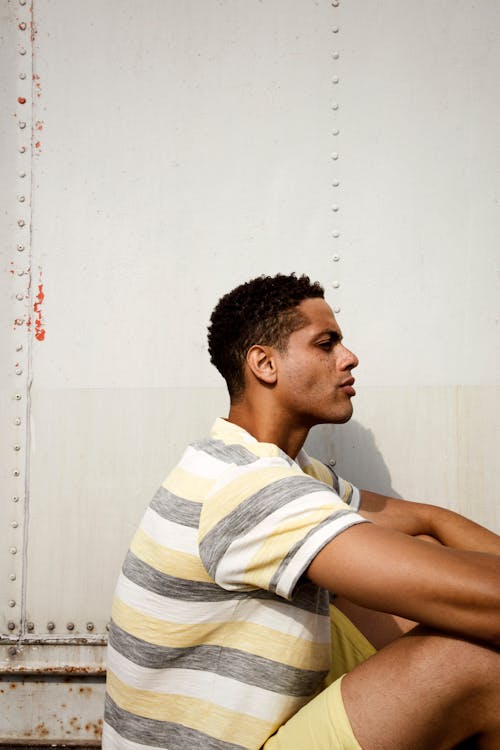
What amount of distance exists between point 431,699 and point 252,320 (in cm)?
93

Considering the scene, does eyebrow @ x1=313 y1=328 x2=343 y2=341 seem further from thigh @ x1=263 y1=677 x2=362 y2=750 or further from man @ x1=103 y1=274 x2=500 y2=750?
thigh @ x1=263 y1=677 x2=362 y2=750

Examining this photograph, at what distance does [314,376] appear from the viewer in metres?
1.55

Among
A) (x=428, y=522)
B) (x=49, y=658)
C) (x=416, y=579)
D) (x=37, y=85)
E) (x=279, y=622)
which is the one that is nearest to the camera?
(x=416, y=579)

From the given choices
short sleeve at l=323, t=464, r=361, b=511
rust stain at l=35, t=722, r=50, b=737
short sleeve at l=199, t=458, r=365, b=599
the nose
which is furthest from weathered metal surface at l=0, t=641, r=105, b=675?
the nose

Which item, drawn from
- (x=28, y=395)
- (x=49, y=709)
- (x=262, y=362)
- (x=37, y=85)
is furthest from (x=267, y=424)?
(x=37, y=85)

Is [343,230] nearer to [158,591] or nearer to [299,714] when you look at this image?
[158,591]

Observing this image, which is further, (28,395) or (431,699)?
(28,395)

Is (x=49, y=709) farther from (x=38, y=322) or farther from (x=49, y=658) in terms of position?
(x=38, y=322)

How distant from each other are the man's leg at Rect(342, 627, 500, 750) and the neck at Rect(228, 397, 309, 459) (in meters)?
0.58

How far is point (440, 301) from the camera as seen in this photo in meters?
1.90

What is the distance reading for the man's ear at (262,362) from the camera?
60.6 inches

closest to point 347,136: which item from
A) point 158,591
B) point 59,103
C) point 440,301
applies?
point 440,301

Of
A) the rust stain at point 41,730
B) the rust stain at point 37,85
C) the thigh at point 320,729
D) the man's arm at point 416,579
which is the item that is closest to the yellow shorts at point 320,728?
the thigh at point 320,729

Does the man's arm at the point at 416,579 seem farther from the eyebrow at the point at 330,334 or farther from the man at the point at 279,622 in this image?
the eyebrow at the point at 330,334
